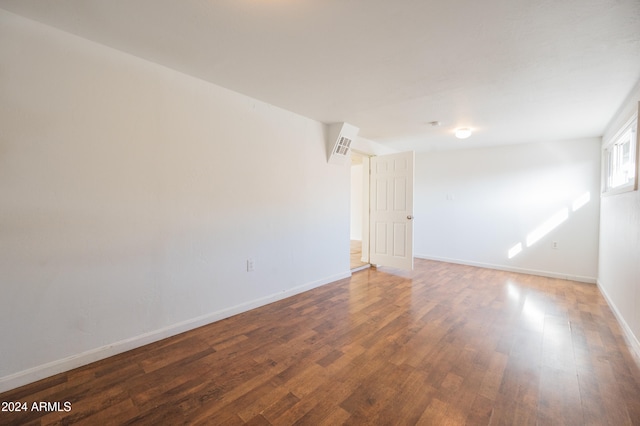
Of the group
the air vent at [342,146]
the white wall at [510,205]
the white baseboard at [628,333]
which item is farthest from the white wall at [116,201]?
the white wall at [510,205]

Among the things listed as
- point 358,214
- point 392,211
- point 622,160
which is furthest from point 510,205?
point 358,214

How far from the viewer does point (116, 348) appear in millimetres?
2010

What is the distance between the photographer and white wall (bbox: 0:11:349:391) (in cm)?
167

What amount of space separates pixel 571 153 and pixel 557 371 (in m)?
3.83

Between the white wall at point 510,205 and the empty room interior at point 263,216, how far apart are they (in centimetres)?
56

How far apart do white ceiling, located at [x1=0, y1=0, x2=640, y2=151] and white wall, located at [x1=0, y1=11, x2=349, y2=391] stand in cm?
24

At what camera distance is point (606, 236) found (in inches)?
135

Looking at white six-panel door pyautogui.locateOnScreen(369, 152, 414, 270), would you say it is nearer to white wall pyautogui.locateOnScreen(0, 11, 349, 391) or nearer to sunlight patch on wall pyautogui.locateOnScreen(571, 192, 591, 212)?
white wall pyautogui.locateOnScreen(0, 11, 349, 391)

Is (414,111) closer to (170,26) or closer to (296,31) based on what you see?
(296,31)

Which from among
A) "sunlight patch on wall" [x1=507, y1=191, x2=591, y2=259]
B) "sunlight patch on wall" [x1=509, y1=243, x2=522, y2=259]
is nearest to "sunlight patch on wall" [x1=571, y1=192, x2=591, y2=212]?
"sunlight patch on wall" [x1=507, y1=191, x2=591, y2=259]

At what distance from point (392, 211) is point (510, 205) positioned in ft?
7.01

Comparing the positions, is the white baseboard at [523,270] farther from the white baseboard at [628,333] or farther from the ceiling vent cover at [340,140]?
the ceiling vent cover at [340,140]

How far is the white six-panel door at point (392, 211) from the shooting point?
4.30m

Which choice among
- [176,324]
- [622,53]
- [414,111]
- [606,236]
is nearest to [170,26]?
[176,324]
